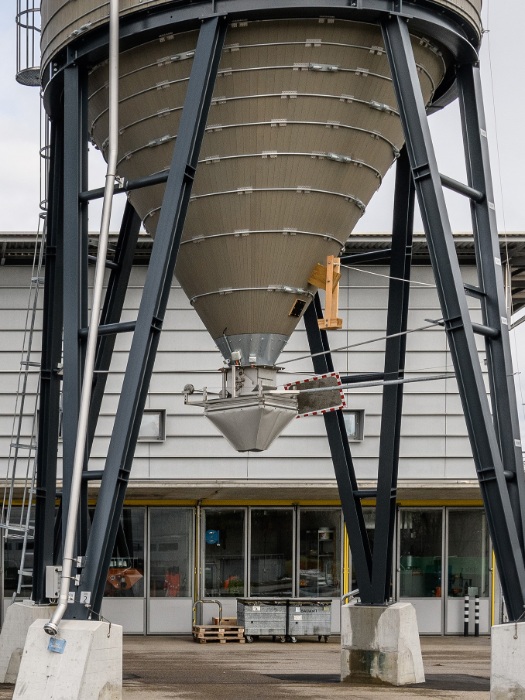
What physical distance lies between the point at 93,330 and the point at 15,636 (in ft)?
17.0

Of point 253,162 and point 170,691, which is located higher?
point 253,162

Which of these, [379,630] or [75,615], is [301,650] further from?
[75,615]

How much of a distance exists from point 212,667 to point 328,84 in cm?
1012

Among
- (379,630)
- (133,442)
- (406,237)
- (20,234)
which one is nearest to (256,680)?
(379,630)

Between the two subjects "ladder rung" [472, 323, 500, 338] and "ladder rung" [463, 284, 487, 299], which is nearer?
"ladder rung" [472, 323, 500, 338]

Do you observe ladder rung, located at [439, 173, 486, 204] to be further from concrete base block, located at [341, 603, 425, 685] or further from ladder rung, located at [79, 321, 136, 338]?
concrete base block, located at [341, 603, 425, 685]

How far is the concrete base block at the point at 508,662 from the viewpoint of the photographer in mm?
12594

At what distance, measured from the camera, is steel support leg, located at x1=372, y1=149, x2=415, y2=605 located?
1717 cm

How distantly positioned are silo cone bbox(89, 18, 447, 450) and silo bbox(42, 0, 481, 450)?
17 mm

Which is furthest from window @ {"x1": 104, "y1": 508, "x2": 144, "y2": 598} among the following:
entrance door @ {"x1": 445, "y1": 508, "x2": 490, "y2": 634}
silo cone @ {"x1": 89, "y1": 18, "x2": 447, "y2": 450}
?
silo cone @ {"x1": 89, "y1": 18, "x2": 447, "y2": 450}

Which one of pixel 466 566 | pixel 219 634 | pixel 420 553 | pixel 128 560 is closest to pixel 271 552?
pixel 219 634

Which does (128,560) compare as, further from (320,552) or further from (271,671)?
(271,671)

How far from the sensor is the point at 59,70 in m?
15.1

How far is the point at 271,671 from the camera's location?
19109 mm
